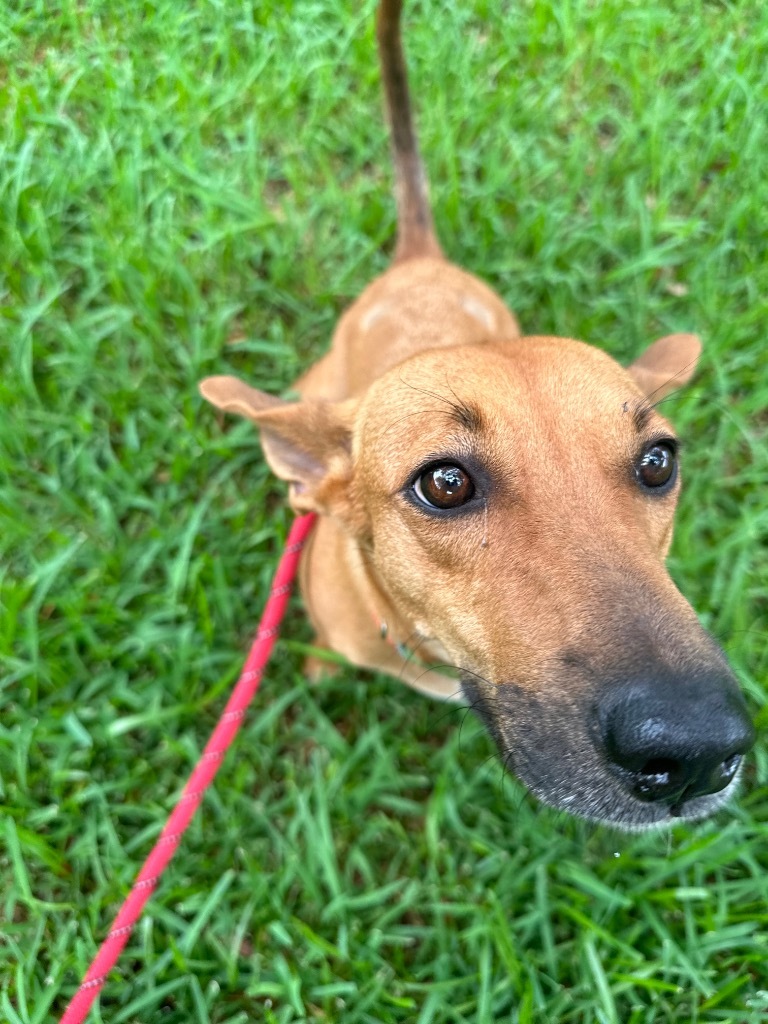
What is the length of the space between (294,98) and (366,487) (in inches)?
132

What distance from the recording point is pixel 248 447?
4.20 metres

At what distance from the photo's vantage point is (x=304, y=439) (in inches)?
110

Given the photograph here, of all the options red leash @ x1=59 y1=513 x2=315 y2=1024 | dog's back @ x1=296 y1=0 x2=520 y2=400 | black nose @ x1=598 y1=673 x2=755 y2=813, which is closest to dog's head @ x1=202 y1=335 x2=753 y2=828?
black nose @ x1=598 y1=673 x2=755 y2=813

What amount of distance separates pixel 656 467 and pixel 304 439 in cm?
126

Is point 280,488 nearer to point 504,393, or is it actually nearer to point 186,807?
point 186,807

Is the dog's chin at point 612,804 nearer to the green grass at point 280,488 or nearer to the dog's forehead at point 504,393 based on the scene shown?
the dog's forehead at point 504,393

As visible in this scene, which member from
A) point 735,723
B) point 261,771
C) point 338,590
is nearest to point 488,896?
point 261,771

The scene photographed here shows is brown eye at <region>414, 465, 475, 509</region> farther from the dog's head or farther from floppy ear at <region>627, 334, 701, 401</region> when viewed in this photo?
floppy ear at <region>627, 334, 701, 401</region>

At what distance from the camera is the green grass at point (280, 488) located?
124 inches

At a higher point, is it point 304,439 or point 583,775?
point 304,439

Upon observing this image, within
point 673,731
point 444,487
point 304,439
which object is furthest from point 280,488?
point 673,731

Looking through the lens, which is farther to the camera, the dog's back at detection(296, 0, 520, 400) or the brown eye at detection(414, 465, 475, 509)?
the dog's back at detection(296, 0, 520, 400)

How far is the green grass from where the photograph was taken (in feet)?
10.3

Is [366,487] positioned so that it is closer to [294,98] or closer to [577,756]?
[577,756]
